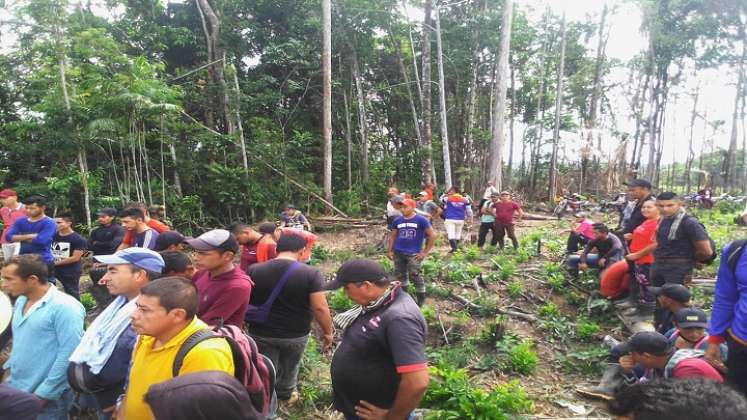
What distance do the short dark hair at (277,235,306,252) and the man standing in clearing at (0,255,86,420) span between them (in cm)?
146

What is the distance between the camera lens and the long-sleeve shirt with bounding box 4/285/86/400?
2.60 metres

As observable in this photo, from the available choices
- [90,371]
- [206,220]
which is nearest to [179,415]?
[90,371]

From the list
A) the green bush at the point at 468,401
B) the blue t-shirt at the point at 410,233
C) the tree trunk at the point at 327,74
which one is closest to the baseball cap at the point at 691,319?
the green bush at the point at 468,401

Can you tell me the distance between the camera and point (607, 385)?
14.4 ft

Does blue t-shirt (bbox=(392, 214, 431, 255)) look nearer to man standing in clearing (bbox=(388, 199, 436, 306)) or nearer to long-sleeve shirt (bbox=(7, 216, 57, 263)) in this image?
man standing in clearing (bbox=(388, 199, 436, 306))

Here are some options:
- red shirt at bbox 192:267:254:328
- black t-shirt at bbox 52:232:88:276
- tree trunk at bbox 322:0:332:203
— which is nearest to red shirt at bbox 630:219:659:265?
red shirt at bbox 192:267:254:328

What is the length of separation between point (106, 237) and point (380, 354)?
15.6 ft

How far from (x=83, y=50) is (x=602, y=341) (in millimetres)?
11831

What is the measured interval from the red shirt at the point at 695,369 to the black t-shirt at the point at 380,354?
1527 millimetres

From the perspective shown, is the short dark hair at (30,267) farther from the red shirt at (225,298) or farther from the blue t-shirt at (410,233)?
the blue t-shirt at (410,233)

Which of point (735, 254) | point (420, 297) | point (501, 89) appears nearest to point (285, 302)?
point (735, 254)

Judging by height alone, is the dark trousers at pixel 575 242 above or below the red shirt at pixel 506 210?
below

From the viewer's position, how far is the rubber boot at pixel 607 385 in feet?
14.2

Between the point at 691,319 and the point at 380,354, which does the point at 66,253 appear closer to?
the point at 380,354
